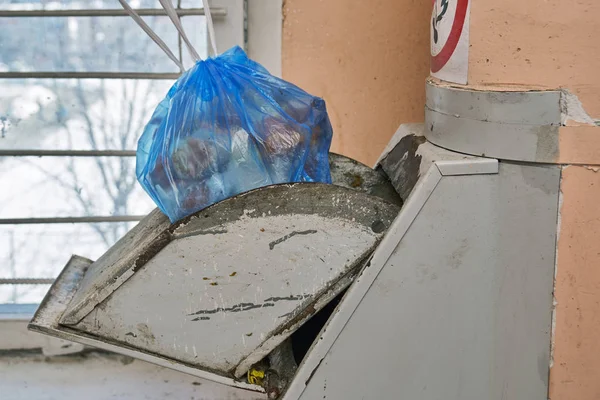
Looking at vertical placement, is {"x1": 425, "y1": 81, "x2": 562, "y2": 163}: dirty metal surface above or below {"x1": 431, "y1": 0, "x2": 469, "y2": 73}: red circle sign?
below

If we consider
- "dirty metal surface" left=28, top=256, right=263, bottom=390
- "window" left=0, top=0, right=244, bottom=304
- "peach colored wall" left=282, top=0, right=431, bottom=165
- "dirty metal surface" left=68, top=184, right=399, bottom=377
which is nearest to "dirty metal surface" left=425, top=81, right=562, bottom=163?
"dirty metal surface" left=68, top=184, right=399, bottom=377

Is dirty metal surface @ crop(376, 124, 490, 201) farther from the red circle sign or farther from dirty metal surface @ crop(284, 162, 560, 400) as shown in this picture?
the red circle sign

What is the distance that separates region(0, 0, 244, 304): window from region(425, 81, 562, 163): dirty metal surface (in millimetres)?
997

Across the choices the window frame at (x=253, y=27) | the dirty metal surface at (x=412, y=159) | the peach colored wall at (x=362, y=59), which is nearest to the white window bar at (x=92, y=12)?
the window frame at (x=253, y=27)

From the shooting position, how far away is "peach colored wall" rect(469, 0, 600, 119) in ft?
2.90

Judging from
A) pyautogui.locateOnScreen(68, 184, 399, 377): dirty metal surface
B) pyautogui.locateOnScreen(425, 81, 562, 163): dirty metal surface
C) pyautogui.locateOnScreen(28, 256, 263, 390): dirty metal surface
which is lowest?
pyautogui.locateOnScreen(28, 256, 263, 390): dirty metal surface

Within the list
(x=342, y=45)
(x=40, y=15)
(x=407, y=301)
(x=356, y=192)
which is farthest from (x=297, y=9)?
(x=407, y=301)

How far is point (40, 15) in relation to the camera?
192 cm

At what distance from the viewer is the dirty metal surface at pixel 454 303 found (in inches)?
36.8

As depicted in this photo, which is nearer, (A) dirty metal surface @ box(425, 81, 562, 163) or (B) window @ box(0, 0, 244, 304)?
(A) dirty metal surface @ box(425, 81, 562, 163)

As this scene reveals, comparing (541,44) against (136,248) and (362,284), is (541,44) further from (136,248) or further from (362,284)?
(136,248)

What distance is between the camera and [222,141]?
1032 mm

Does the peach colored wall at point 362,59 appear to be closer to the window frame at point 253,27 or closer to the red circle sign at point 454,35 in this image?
the window frame at point 253,27

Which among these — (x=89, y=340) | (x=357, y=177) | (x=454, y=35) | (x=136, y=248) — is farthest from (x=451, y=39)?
(x=89, y=340)
